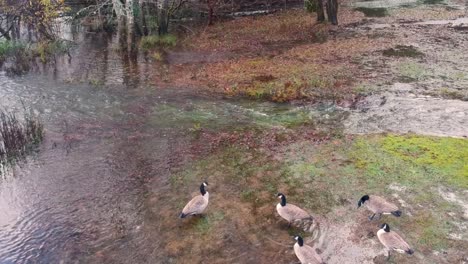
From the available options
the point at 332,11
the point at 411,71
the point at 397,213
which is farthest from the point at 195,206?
the point at 332,11

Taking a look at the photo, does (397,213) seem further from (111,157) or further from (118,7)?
(118,7)

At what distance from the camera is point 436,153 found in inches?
508

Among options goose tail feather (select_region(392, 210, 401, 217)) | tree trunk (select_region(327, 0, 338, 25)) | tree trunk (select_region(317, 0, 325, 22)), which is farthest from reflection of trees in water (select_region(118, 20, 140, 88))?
goose tail feather (select_region(392, 210, 401, 217))

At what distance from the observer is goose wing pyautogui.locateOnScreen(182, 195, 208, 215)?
10.5 metres

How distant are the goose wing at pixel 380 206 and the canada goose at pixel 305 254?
203 centimetres

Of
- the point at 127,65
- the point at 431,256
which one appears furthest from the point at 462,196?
the point at 127,65

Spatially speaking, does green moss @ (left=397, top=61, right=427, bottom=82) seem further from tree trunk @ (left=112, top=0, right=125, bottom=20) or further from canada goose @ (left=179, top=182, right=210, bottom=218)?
tree trunk @ (left=112, top=0, right=125, bottom=20)

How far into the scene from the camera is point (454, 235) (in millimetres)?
9602

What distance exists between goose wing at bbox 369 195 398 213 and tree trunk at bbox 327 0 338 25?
21.1 m

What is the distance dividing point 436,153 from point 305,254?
20.3 feet

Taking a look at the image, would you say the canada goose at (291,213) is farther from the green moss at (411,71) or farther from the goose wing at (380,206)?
the green moss at (411,71)

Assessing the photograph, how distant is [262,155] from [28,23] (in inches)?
721

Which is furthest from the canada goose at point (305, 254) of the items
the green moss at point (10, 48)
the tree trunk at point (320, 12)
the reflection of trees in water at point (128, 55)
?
the tree trunk at point (320, 12)

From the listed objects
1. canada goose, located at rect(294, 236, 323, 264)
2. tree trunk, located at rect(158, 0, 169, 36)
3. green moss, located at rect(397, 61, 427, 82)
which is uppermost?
tree trunk, located at rect(158, 0, 169, 36)
